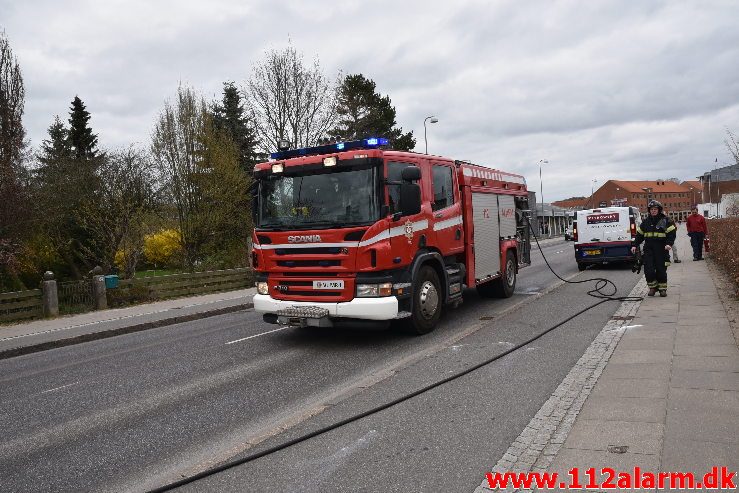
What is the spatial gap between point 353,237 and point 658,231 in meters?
6.53

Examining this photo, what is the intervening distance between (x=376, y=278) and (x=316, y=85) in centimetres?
2491

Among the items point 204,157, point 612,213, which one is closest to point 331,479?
point 612,213

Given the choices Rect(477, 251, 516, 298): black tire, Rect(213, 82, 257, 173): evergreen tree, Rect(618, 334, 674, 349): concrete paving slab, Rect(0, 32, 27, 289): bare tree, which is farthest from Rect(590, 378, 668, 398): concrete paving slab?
Rect(213, 82, 257, 173): evergreen tree

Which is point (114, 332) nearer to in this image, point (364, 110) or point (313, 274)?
point (313, 274)

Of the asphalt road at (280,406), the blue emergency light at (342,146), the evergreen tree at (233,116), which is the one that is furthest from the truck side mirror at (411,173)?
the evergreen tree at (233,116)

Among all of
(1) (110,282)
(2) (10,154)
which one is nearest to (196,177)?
(2) (10,154)

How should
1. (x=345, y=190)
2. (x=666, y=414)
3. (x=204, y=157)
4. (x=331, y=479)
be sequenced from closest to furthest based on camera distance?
(x=331, y=479), (x=666, y=414), (x=345, y=190), (x=204, y=157)

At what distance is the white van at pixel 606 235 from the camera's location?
55.2ft

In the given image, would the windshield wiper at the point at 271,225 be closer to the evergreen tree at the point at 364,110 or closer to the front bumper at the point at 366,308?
the front bumper at the point at 366,308

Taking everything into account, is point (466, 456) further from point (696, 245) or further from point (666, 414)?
point (696, 245)

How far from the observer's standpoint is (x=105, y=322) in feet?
38.7

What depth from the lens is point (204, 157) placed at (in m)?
25.7

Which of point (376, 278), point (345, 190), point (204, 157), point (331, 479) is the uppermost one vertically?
point (204, 157)

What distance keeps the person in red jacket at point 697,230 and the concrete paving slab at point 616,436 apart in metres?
16.3
